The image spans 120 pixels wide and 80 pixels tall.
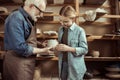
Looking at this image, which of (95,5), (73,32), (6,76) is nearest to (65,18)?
(73,32)

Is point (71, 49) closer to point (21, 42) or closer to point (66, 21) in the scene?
point (66, 21)

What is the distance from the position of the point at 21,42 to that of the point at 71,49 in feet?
1.90

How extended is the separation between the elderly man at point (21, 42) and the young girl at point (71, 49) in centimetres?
38

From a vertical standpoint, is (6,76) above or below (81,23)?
below

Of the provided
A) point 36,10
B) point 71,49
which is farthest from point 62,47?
point 36,10

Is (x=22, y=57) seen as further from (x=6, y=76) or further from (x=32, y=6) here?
(x=32, y=6)

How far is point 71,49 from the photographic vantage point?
2217 mm

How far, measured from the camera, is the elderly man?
1805 millimetres

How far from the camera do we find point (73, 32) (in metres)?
2.36

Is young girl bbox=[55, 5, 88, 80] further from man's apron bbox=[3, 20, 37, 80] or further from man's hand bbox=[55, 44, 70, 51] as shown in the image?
man's apron bbox=[3, 20, 37, 80]

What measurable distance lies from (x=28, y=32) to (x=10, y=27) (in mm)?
158

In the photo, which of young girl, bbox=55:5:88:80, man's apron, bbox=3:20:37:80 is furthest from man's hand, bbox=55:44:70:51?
man's apron, bbox=3:20:37:80

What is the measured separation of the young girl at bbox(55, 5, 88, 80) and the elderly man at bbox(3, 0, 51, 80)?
0.38 m

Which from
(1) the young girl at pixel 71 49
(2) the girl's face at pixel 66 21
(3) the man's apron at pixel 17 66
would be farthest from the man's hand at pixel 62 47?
(3) the man's apron at pixel 17 66
